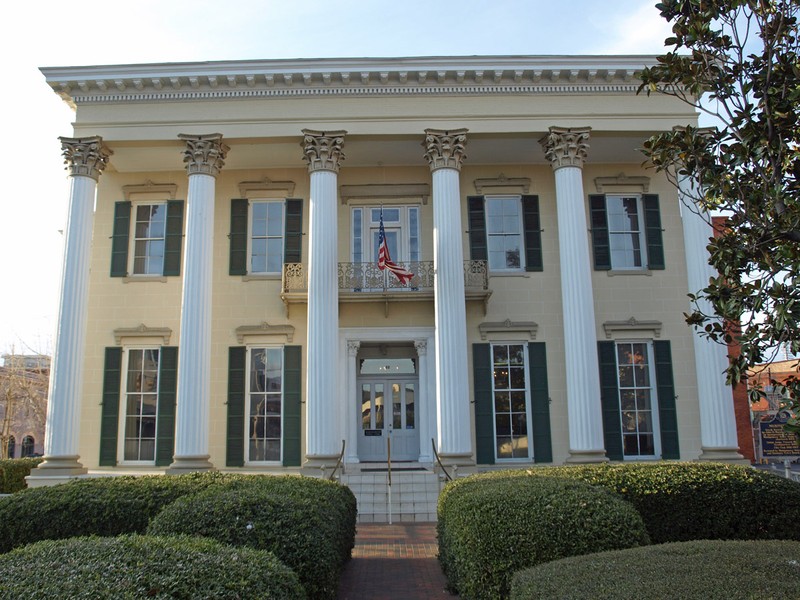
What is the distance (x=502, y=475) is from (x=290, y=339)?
31.6ft

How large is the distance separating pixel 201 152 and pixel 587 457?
1220cm

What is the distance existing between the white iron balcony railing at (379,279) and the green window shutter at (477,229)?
341mm

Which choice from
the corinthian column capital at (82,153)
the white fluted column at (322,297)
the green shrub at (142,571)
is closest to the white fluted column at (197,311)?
the corinthian column capital at (82,153)

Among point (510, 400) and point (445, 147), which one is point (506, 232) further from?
point (510, 400)

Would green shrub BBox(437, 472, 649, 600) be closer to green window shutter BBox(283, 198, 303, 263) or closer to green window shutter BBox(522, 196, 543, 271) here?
green window shutter BBox(522, 196, 543, 271)

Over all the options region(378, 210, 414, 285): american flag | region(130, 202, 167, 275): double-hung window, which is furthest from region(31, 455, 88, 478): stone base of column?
region(378, 210, 414, 285): american flag

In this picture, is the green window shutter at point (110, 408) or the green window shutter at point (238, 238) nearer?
the green window shutter at point (110, 408)

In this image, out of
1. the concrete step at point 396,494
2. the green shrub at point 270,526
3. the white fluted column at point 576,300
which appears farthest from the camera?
the white fluted column at point 576,300

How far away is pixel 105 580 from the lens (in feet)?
15.3

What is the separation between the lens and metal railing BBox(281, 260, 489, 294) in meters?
18.9

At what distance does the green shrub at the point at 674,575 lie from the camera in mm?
5141

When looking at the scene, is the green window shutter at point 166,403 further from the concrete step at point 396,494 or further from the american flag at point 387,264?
the american flag at point 387,264

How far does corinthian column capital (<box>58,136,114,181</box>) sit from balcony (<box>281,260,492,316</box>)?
5533mm

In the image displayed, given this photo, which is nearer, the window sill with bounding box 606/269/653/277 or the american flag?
the american flag
